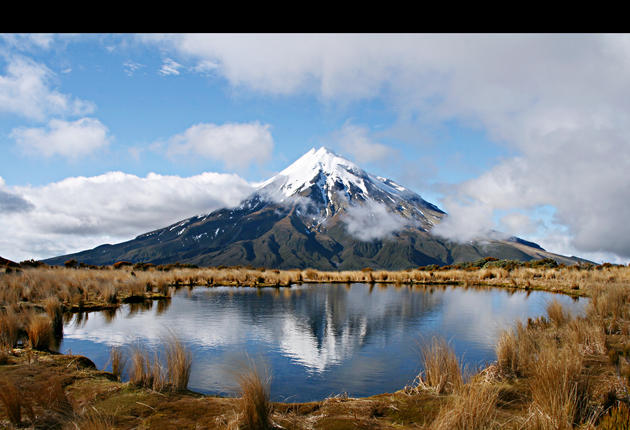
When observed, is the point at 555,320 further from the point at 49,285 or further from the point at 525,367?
the point at 49,285

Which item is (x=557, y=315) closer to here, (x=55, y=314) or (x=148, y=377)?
(x=148, y=377)

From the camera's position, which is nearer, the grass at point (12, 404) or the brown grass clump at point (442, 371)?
the grass at point (12, 404)

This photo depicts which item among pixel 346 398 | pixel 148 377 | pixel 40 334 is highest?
pixel 40 334

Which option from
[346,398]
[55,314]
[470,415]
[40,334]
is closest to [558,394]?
[470,415]

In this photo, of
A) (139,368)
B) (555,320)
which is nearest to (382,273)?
(555,320)

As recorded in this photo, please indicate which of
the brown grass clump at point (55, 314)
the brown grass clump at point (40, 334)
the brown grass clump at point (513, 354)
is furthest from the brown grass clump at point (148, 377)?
the brown grass clump at point (55, 314)

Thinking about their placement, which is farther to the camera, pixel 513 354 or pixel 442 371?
pixel 513 354

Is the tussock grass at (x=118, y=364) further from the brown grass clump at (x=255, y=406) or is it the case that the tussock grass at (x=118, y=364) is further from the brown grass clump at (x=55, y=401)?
the brown grass clump at (x=255, y=406)

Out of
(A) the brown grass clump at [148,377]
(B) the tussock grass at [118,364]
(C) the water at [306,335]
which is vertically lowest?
(C) the water at [306,335]

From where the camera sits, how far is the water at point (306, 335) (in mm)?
8039

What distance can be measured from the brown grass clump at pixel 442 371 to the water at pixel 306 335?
957 millimetres

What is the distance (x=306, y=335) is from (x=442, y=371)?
5.74 metres

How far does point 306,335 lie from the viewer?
1194cm
